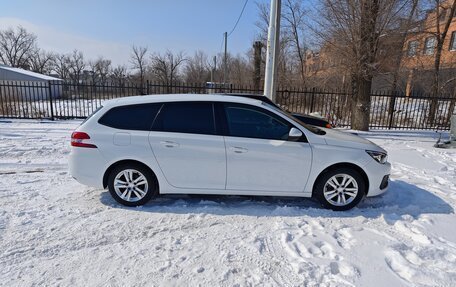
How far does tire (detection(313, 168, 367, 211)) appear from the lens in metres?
4.05

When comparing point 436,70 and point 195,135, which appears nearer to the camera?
point 195,135

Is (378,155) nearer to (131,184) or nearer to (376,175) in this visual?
(376,175)

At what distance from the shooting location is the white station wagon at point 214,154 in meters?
3.95

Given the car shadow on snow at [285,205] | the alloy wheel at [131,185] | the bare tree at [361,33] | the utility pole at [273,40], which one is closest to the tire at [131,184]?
the alloy wheel at [131,185]

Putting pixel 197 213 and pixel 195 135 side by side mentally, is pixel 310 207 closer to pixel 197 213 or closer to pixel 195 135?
pixel 197 213

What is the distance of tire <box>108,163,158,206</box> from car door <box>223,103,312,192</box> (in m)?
1.15

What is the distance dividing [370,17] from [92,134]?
9.99m

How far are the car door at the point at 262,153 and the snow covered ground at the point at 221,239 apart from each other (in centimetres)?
41

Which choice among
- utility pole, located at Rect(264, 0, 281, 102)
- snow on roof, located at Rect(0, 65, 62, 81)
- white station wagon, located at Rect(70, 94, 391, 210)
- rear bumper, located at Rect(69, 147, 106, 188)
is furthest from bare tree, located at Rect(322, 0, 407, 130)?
snow on roof, located at Rect(0, 65, 62, 81)

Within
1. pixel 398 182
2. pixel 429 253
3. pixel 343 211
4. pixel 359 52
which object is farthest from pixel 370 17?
pixel 429 253

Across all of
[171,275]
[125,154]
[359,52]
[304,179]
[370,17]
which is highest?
[370,17]

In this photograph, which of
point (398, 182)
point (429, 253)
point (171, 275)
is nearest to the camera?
point (171, 275)

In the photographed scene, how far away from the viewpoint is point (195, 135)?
13.0 feet

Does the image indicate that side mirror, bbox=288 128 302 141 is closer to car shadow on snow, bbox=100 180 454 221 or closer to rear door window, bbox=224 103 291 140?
rear door window, bbox=224 103 291 140
